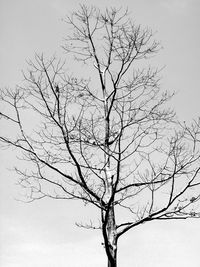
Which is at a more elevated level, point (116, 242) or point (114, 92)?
point (114, 92)

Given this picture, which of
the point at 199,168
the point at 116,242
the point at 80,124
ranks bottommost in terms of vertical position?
the point at 116,242

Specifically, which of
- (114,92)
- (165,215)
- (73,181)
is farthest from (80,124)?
(165,215)

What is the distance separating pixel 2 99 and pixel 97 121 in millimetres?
1788

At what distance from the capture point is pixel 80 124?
6.12 metres

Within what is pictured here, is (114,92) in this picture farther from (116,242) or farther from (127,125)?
(116,242)

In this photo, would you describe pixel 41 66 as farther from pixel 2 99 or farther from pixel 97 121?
pixel 97 121

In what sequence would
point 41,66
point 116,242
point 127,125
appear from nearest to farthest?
point 116,242
point 41,66
point 127,125

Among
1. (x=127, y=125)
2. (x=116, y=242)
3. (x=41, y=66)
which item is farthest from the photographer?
(x=127, y=125)

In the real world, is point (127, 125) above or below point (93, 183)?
above

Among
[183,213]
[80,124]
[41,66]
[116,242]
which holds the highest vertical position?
[41,66]

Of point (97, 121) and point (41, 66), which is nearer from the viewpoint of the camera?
point (41, 66)

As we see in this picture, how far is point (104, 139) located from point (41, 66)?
1732mm

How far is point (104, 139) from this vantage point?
6.95 m

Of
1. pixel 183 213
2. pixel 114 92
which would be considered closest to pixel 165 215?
pixel 183 213
